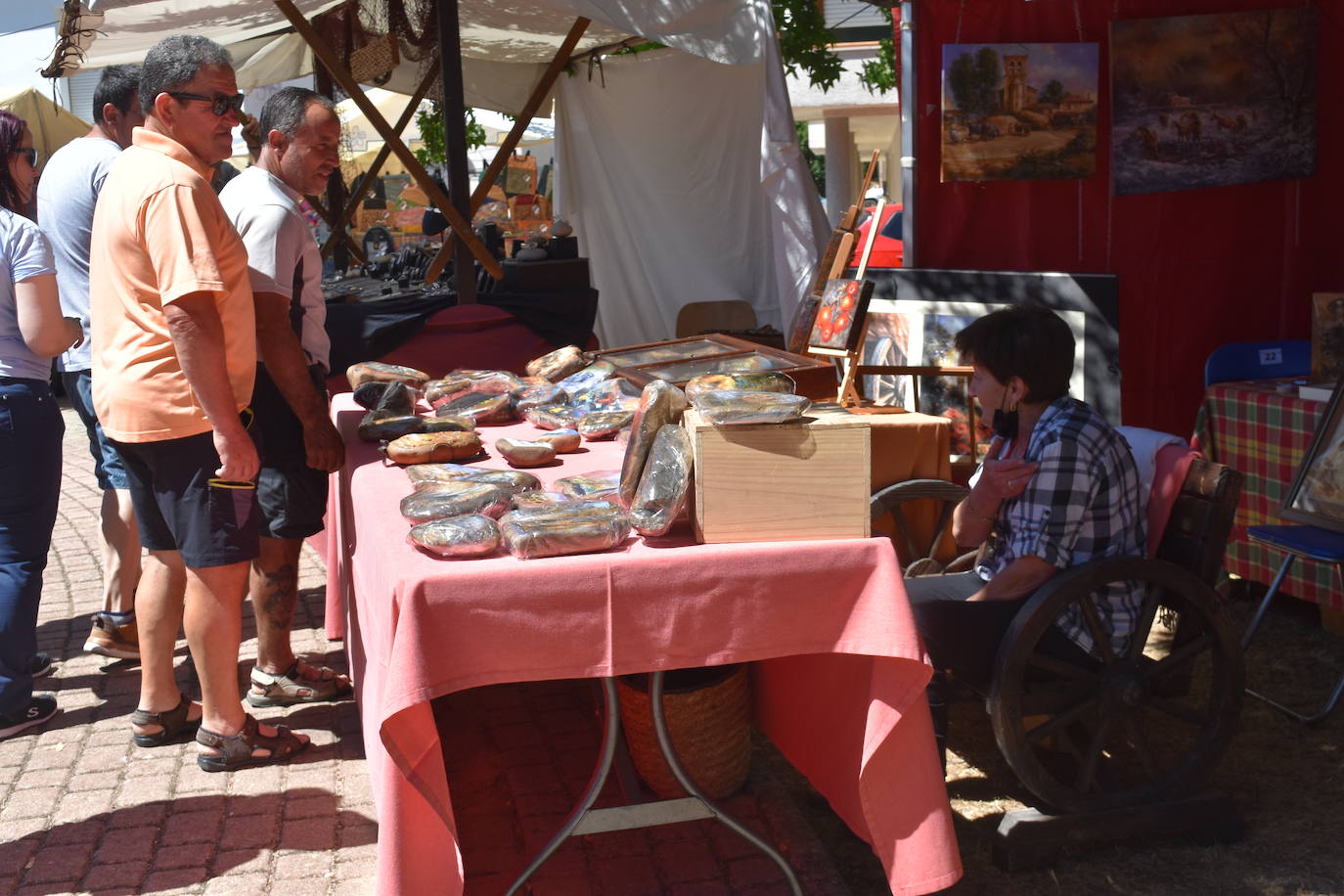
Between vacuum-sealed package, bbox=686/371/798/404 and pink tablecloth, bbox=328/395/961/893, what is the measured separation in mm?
409

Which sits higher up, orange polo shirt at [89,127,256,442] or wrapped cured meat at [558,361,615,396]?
orange polo shirt at [89,127,256,442]

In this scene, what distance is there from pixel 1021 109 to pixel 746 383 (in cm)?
271

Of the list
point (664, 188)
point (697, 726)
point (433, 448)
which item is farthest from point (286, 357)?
point (664, 188)

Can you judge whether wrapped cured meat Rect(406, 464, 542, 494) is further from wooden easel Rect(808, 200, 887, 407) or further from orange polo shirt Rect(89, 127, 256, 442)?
wooden easel Rect(808, 200, 887, 407)

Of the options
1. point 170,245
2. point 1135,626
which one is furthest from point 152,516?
point 1135,626

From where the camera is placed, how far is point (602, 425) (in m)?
3.30

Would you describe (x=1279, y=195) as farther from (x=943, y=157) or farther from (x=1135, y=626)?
(x=1135, y=626)

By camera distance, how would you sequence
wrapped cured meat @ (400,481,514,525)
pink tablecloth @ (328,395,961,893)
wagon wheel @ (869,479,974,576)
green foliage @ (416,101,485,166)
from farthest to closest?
green foliage @ (416,101,485,166)
wagon wheel @ (869,479,974,576)
wrapped cured meat @ (400,481,514,525)
pink tablecloth @ (328,395,961,893)

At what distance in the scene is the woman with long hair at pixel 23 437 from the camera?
Result: 357 cm

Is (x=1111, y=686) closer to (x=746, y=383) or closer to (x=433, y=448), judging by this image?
(x=746, y=383)

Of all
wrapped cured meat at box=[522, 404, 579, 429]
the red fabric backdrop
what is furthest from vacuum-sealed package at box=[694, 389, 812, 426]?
the red fabric backdrop

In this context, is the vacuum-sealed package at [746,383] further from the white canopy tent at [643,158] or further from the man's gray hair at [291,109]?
the white canopy tent at [643,158]

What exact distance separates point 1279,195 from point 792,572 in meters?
3.85

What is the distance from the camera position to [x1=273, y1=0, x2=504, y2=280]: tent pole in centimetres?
588
